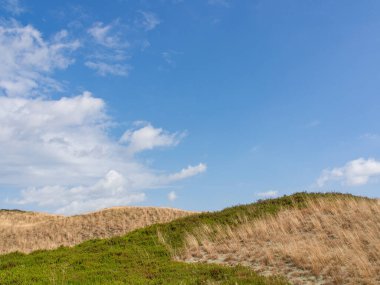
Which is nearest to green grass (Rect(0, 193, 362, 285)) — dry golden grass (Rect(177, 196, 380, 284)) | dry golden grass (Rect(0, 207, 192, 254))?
dry golden grass (Rect(177, 196, 380, 284))

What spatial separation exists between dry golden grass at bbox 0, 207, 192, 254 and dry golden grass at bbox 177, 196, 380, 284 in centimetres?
1698

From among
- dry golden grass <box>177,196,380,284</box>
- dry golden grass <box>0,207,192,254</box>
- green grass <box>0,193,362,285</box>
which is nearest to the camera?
dry golden grass <box>177,196,380,284</box>

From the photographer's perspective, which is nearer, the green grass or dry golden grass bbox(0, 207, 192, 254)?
the green grass

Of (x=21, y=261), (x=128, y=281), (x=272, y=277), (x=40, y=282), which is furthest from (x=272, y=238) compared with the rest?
(x=21, y=261)

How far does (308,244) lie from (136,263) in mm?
8273

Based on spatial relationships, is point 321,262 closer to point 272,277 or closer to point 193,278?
point 272,277

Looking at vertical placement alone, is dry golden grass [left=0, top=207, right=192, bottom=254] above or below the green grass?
above

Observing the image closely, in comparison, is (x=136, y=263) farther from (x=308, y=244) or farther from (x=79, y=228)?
(x=79, y=228)

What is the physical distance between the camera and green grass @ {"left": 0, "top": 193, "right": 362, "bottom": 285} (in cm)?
1620

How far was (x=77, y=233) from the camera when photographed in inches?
1613

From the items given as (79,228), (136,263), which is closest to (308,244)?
(136,263)

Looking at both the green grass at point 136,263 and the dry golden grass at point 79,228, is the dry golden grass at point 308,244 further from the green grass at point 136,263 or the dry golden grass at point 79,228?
the dry golden grass at point 79,228

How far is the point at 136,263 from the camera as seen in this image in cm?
2009

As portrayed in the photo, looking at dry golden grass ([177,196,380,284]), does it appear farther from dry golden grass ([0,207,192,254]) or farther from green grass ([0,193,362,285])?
dry golden grass ([0,207,192,254])
